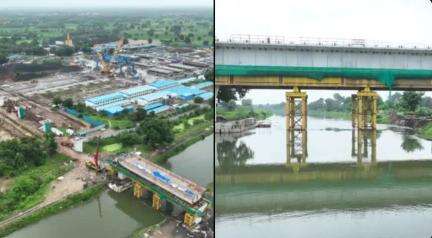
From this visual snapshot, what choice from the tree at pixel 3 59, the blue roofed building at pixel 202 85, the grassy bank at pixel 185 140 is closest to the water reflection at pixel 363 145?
the grassy bank at pixel 185 140

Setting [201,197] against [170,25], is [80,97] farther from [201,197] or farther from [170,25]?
[170,25]

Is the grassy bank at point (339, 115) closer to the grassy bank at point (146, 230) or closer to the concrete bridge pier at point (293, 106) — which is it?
the concrete bridge pier at point (293, 106)

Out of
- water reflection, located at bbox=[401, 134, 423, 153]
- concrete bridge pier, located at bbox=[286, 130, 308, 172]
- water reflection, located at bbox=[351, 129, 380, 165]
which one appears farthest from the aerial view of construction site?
water reflection, located at bbox=[401, 134, 423, 153]

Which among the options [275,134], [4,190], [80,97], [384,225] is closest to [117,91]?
[80,97]

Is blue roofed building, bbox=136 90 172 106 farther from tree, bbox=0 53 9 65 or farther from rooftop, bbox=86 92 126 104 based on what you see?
tree, bbox=0 53 9 65

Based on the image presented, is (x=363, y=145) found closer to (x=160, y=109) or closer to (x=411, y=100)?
(x=160, y=109)

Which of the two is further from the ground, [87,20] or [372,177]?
[87,20]

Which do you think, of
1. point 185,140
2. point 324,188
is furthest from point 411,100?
point 324,188
